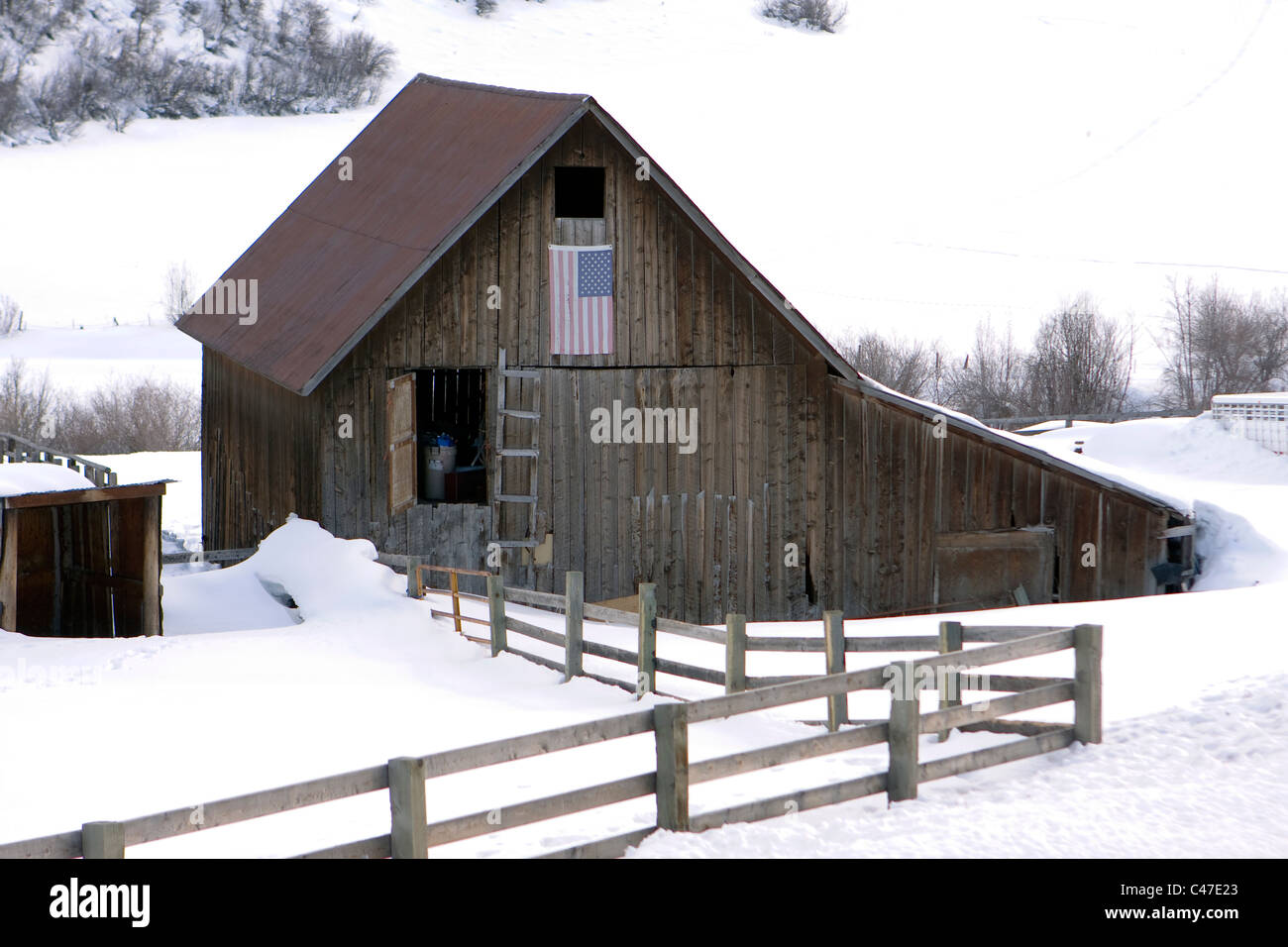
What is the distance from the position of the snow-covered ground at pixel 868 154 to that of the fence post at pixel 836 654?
140ft

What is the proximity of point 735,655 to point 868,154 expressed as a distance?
8798 cm

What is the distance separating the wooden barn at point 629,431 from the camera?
679 inches

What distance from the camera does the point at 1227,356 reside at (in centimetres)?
4509

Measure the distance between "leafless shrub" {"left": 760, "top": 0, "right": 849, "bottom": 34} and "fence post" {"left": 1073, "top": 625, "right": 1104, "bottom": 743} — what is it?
121 metres

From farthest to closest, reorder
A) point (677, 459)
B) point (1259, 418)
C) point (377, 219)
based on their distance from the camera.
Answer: point (1259, 418) < point (377, 219) < point (677, 459)

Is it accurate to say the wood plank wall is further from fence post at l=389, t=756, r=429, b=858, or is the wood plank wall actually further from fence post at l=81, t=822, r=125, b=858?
fence post at l=81, t=822, r=125, b=858

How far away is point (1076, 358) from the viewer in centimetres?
4291

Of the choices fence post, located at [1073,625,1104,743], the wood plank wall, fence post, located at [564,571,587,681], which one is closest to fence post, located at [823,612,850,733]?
fence post, located at [1073,625,1104,743]

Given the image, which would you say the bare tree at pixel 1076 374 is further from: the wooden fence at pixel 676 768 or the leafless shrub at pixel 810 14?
the leafless shrub at pixel 810 14

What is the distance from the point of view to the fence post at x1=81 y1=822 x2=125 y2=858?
19.5 ft

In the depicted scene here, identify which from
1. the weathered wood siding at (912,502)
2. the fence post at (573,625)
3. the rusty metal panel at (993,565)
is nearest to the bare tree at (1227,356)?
the weathered wood siding at (912,502)

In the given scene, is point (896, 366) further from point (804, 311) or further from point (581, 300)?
point (581, 300)

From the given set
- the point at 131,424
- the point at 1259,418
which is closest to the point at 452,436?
the point at 1259,418
